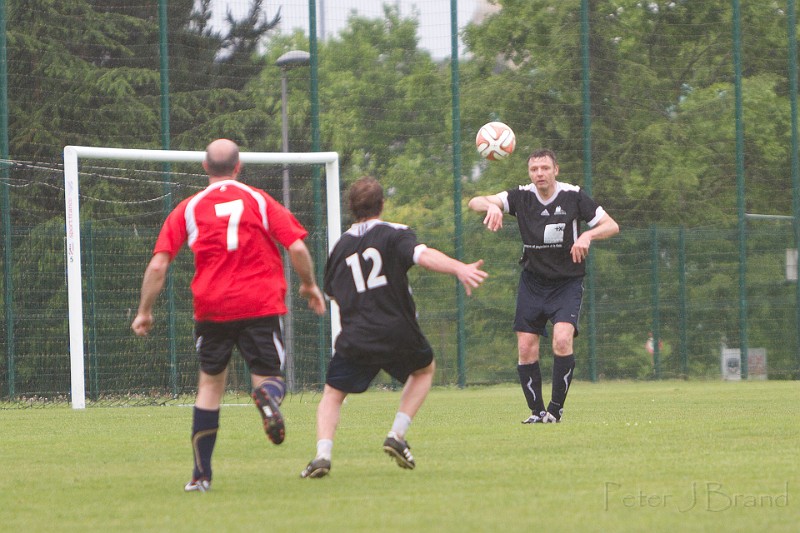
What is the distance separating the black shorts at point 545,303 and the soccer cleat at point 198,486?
435 centimetres

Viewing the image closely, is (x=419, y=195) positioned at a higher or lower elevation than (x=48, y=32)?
lower

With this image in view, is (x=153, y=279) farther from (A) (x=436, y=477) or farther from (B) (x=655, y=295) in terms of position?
(B) (x=655, y=295)

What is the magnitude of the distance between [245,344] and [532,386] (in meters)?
4.05

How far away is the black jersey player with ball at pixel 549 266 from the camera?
32.2ft

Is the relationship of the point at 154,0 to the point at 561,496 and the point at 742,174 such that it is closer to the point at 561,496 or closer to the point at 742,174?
the point at 742,174

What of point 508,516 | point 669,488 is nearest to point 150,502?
point 508,516

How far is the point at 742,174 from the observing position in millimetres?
22312

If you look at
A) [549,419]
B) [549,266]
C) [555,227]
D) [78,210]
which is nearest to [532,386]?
[549,419]

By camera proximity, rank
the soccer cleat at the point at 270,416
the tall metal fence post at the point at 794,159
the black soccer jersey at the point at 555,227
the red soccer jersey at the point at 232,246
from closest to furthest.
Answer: the soccer cleat at the point at 270,416
the red soccer jersey at the point at 232,246
the black soccer jersey at the point at 555,227
the tall metal fence post at the point at 794,159

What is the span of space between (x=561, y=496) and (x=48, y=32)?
1628 cm

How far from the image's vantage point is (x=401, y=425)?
6.58 metres

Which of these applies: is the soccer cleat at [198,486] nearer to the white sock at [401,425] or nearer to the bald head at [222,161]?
the white sock at [401,425]

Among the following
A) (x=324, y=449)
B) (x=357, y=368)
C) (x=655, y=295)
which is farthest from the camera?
(x=655, y=295)

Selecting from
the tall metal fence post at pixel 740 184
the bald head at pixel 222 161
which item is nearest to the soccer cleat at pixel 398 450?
the bald head at pixel 222 161
